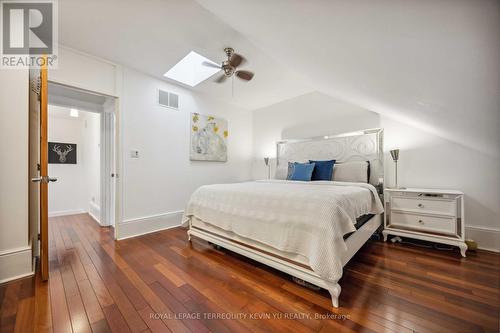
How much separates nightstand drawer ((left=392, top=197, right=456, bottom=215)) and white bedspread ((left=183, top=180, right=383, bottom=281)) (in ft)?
1.64

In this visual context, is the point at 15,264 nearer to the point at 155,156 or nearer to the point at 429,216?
the point at 155,156

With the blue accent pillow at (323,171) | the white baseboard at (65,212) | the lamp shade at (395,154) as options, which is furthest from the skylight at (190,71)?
the white baseboard at (65,212)

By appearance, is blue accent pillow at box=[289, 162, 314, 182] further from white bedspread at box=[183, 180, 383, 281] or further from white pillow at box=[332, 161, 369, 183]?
white bedspread at box=[183, 180, 383, 281]

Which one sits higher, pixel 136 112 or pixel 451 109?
pixel 136 112

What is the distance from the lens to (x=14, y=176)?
1707 millimetres

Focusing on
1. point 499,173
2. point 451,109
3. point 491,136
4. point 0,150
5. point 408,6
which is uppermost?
point 408,6

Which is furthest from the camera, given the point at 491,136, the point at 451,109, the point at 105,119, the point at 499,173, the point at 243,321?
the point at 105,119

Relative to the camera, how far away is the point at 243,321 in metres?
1.23

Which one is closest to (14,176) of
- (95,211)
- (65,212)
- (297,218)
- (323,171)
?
(95,211)

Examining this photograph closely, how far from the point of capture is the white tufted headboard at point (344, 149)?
300 cm

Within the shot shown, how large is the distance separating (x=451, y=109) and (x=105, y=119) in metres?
4.51

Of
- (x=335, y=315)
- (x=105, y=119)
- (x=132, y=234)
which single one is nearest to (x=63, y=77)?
(x=105, y=119)

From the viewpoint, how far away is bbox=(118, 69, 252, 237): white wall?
2.82 metres

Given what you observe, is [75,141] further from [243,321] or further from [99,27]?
[243,321]
